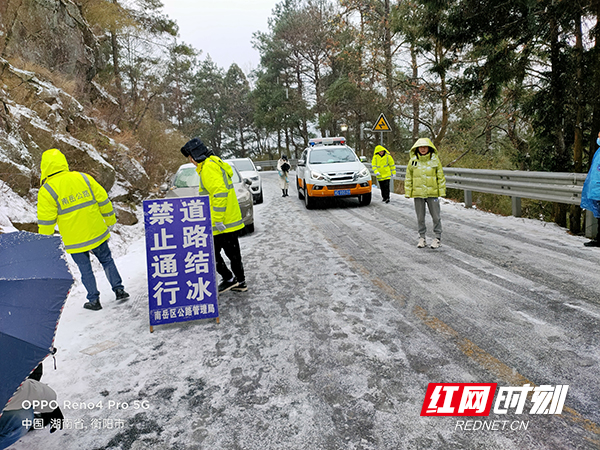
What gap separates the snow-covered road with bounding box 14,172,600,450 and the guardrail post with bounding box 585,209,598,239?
0.67 meters

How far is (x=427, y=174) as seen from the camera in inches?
262

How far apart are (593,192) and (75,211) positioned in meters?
7.36

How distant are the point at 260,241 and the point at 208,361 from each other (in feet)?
16.2

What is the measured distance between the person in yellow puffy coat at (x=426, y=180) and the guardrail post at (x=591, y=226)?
2499 mm

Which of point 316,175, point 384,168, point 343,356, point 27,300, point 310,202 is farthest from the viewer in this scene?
point 384,168

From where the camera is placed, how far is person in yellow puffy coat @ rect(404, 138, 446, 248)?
6645 mm

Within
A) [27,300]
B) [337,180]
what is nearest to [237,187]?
[337,180]

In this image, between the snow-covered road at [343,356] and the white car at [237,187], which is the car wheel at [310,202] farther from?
the snow-covered road at [343,356]

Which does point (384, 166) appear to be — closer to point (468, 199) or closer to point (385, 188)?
point (385, 188)

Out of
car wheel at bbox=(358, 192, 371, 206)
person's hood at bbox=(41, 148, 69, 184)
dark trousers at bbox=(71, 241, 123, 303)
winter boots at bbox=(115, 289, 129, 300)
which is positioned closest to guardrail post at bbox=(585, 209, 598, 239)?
car wheel at bbox=(358, 192, 371, 206)

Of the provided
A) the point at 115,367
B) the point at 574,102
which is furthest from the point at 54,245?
the point at 574,102

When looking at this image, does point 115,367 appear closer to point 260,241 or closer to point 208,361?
point 208,361

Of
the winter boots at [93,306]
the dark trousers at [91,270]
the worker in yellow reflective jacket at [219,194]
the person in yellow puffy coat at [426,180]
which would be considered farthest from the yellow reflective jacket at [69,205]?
the person in yellow puffy coat at [426,180]

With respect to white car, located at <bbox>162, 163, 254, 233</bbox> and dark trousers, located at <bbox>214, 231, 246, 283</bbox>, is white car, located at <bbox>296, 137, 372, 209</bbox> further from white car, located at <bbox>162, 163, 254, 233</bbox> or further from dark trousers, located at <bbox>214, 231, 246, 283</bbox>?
dark trousers, located at <bbox>214, 231, 246, 283</bbox>
